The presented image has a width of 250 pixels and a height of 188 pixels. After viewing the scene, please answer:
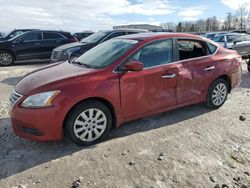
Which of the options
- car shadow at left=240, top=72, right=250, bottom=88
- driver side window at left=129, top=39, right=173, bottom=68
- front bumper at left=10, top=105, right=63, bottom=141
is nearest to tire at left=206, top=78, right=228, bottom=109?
driver side window at left=129, top=39, right=173, bottom=68

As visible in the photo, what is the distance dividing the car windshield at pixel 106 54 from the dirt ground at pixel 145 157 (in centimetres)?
113

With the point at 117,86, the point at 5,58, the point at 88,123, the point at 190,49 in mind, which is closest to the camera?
the point at 88,123

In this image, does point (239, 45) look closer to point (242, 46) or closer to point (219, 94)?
point (242, 46)

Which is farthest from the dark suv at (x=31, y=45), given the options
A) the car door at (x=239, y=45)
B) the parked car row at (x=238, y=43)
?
the car door at (x=239, y=45)

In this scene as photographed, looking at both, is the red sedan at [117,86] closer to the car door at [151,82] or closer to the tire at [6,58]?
the car door at [151,82]

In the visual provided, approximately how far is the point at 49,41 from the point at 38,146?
9.91 m

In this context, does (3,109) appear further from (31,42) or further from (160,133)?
(31,42)

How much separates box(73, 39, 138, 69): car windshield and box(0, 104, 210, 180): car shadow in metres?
1.13

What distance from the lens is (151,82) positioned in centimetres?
428

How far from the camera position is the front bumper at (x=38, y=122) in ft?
11.6

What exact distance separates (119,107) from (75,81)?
2.55 ft

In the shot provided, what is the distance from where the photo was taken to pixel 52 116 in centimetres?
354

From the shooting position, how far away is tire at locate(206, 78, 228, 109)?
522 cm

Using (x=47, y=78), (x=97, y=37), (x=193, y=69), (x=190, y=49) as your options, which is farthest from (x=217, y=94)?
(x=97, y=37)
